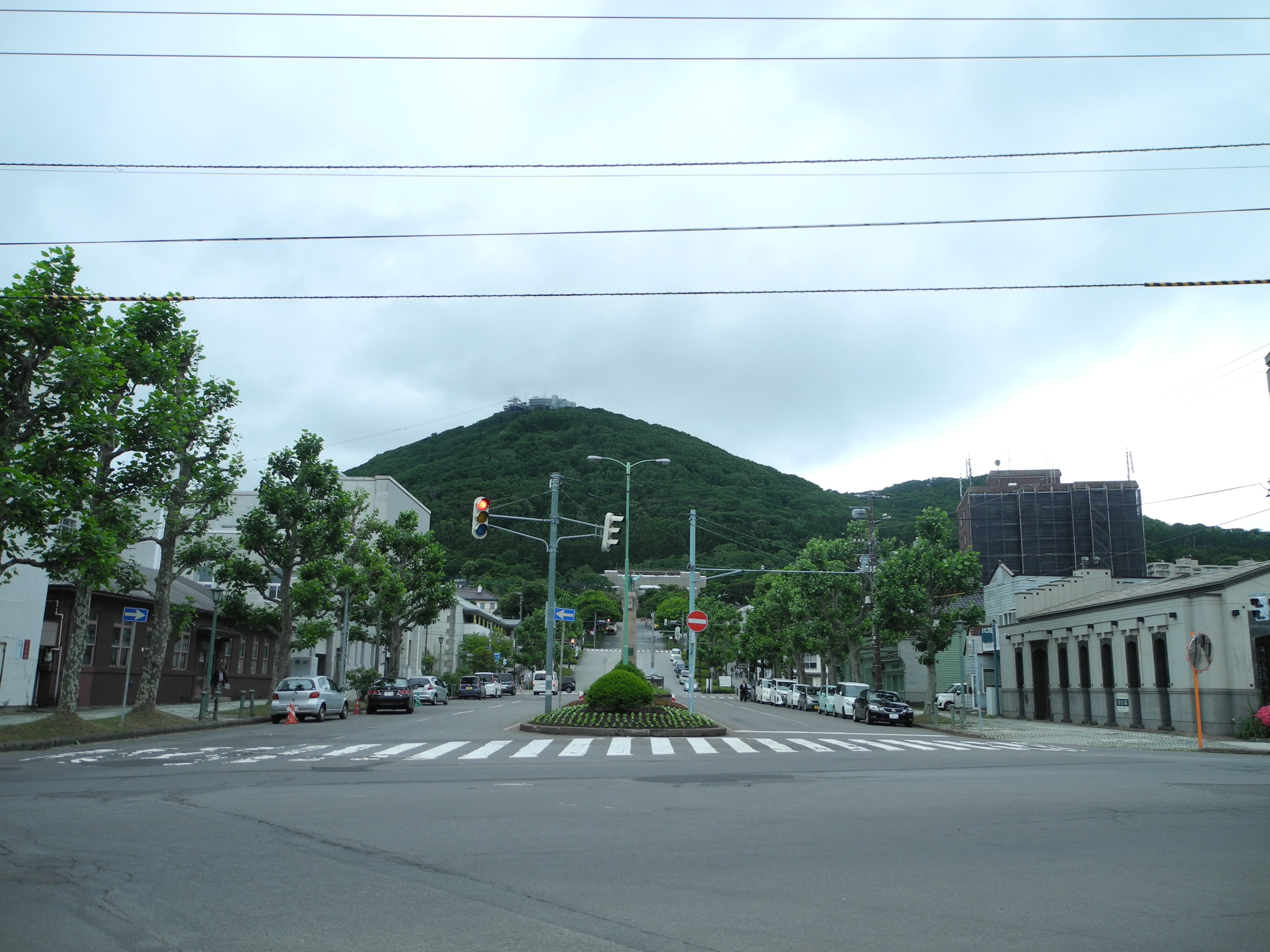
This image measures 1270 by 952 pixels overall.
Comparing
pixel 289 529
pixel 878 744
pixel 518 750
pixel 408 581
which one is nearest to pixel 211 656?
pixel 289 529

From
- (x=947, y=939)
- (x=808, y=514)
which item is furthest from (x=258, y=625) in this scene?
(x=808, y=514)

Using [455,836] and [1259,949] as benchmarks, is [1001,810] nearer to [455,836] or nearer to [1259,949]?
[1259,949]

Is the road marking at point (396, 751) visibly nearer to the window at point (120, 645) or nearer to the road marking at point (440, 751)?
the road marking at point (440, 751)

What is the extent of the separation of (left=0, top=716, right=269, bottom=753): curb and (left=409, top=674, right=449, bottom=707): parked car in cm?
1850

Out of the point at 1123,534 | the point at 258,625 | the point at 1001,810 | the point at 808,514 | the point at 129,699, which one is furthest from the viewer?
the point at 808,514

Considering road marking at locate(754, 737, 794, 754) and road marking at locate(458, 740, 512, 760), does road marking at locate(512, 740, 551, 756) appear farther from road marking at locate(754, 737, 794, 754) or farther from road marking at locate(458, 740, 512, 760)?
road marking at locate(754, 737, 794, 754)

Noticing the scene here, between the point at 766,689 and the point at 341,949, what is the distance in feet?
202

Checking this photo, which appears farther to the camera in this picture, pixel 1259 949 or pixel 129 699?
pixel 129 699

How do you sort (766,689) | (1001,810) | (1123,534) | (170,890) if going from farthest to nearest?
(1123,534) → (766,689) → (1001,810) → (170,890)

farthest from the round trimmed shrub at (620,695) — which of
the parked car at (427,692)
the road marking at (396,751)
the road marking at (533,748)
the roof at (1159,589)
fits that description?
the parked car at (427,692)

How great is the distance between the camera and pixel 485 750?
2162 centimetres

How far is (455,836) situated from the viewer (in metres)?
9.81

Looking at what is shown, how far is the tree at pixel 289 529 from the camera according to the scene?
127ft

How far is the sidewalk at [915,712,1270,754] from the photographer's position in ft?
87.5
